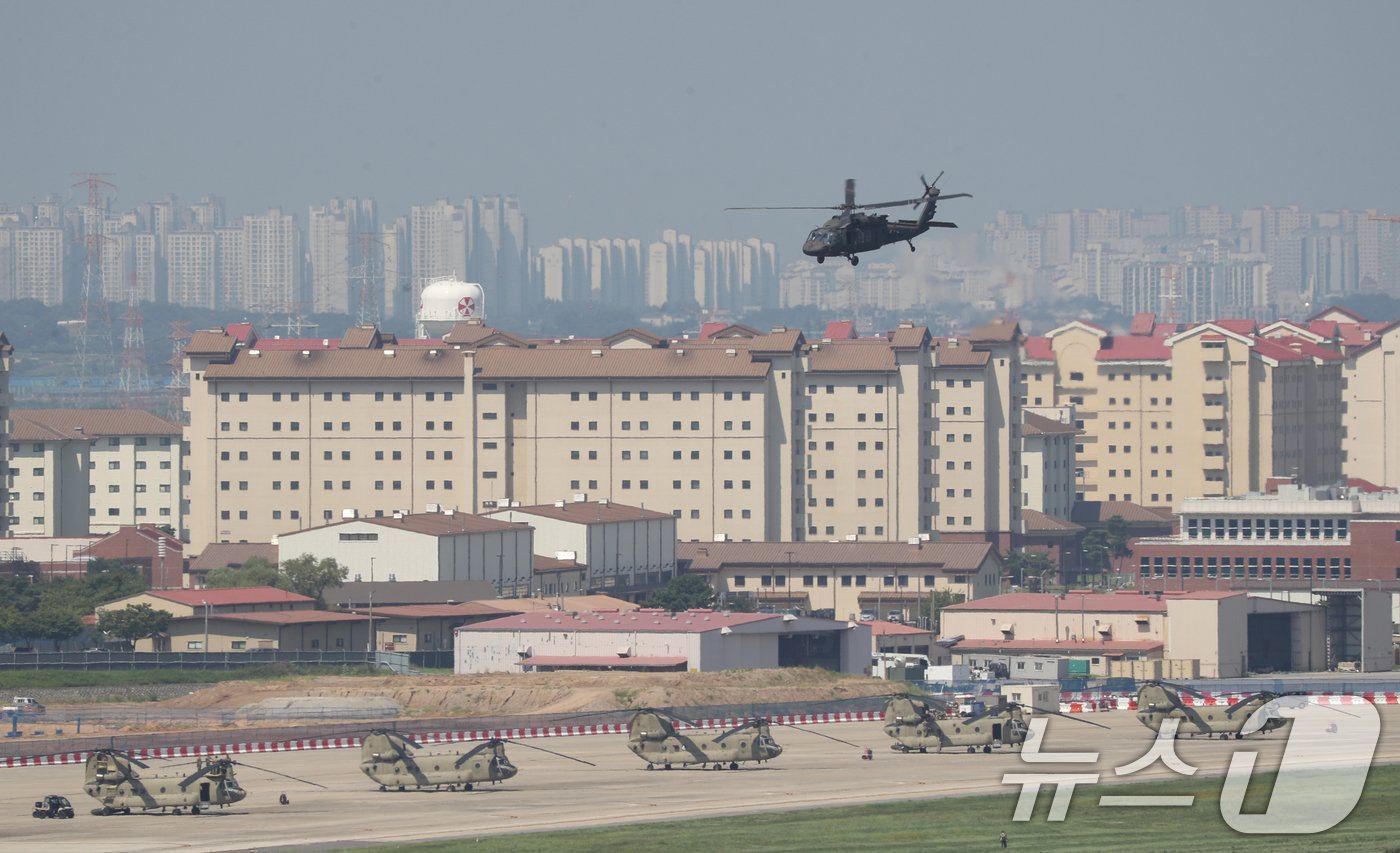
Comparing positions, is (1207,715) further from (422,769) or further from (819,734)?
(422,769)

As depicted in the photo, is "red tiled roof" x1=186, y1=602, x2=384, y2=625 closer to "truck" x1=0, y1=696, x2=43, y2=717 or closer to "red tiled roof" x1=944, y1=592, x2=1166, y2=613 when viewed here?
"truck" x1=0, y1=696, x2=43, y2=717

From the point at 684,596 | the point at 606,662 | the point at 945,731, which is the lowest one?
the point at 606,662

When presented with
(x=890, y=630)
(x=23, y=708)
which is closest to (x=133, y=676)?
(x=23, y=708)

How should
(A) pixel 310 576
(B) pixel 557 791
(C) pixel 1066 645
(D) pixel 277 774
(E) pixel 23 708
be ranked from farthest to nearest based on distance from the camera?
(A) pixel 310 576
(C) pixel 1066 645
(E) pixel 23 708
(D) pixel 277 774
(B) pixel 557 791

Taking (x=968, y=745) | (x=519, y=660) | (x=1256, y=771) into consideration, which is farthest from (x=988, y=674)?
(x=1256, y=771)

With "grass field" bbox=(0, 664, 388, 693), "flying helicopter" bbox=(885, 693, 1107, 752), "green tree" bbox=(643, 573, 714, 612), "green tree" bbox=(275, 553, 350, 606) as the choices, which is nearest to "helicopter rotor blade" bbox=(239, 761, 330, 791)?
"flying helicopter" bbox=(885, 693, 1107, 752)

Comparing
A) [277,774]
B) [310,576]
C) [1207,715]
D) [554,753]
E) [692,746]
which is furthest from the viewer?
[310,576]

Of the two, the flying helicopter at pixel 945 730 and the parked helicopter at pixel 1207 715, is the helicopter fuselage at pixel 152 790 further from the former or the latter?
the parked helicopter at pixel 1207 715
